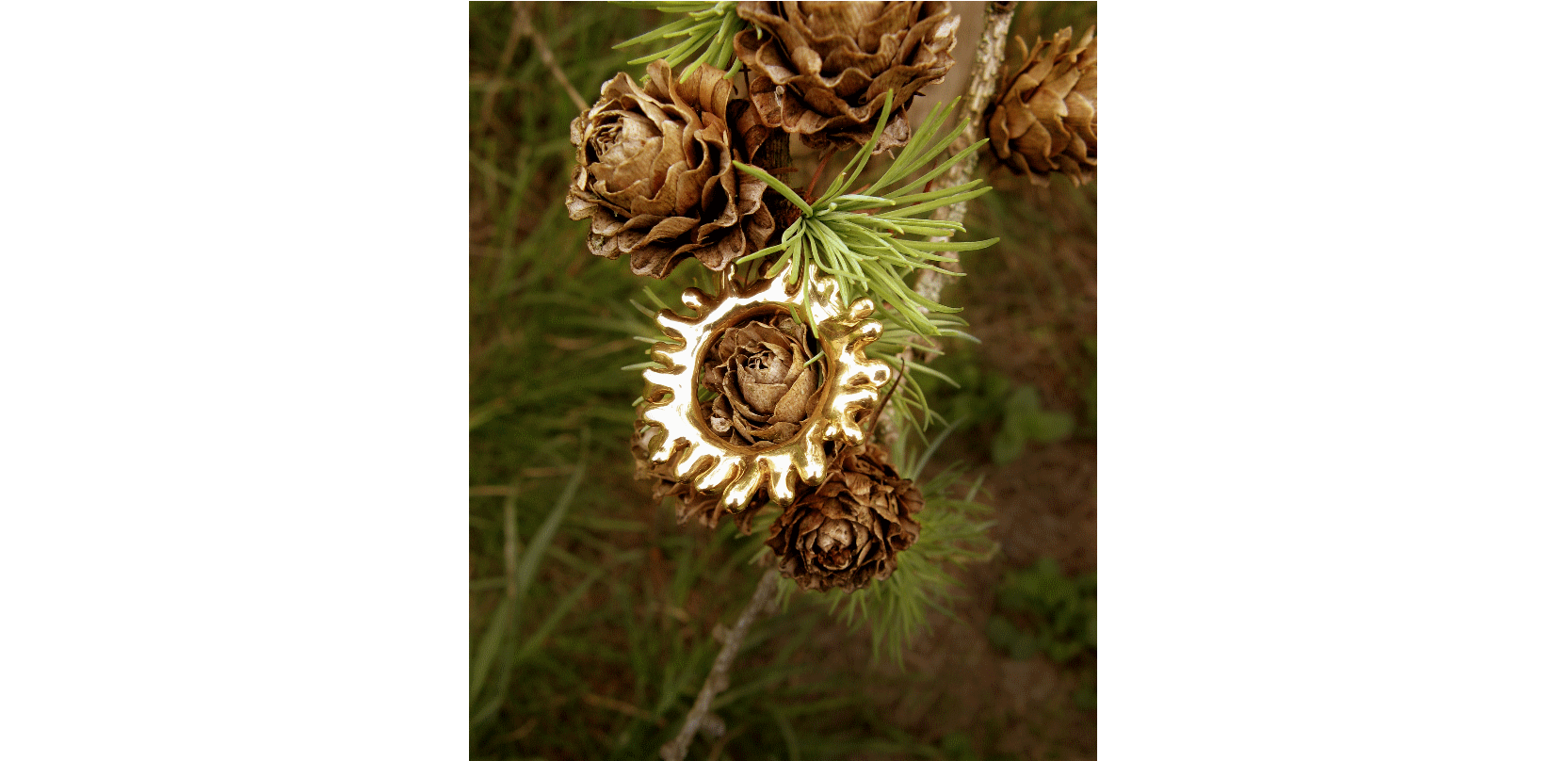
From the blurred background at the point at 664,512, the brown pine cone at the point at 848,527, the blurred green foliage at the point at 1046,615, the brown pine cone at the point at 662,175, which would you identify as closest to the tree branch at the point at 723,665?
the brown pine cone at the point at 848,527

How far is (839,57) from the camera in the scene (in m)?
0.39

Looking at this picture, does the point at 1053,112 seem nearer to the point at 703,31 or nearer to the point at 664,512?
the point at 703,31

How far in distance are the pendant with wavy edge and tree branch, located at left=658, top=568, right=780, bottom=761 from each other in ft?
0.86

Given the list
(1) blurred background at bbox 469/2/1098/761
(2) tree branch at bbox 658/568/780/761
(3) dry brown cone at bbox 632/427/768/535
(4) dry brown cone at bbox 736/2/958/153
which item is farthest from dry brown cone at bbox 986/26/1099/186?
(1) blurred background at bbox 469/2/1098/761

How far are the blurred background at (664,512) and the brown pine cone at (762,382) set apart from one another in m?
0.68

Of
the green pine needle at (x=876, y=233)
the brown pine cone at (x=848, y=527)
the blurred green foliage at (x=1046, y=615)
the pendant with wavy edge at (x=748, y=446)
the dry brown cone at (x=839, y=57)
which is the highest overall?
the dry brown cone at (x=839, y=57)

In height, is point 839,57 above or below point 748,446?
above

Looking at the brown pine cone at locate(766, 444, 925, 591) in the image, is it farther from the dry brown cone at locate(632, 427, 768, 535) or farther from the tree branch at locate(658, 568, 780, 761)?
the tree branch at locate(658, 568, 780, 761)

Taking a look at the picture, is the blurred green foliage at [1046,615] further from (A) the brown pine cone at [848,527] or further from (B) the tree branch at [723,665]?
(A) the brown pine cone at [848,527]

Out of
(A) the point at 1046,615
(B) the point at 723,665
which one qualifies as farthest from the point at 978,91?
(A) the point at 1046,615

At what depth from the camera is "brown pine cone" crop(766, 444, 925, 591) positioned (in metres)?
0.53

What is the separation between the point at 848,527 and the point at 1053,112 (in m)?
A: 0.32

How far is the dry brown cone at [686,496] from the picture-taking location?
510 mm

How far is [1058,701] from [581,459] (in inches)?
34.9
